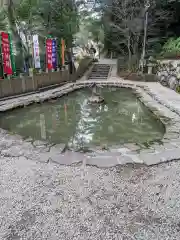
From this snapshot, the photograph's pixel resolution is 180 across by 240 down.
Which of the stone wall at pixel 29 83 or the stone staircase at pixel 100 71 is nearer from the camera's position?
the stone wall at pixel 29 83

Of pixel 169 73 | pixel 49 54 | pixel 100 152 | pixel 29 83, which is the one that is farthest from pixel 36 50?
pixel 100 152

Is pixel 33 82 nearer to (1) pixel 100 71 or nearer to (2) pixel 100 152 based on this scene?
(1) pixel 100 71

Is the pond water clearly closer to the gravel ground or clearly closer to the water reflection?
the water reflection

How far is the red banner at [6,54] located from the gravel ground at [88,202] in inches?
233

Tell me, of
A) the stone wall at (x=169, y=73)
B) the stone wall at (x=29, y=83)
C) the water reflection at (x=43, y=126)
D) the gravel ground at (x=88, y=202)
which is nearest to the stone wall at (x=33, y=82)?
the stone wall at (x=29, y=83)

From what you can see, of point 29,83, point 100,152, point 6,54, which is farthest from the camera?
point 29,83

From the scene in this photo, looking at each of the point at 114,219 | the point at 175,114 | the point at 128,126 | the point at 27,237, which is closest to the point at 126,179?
the point at 114,219

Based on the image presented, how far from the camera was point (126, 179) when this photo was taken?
289 cm

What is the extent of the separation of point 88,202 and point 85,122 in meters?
3.48

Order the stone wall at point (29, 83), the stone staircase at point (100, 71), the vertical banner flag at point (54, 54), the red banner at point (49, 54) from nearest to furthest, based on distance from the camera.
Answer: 1. the stone wall at point (29, 83)
2. the red banner at point (49, 54)
3. the vertical banner flag at point (54, 54)
4. the stone staircase at point (100, 71)

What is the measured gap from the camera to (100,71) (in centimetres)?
1398

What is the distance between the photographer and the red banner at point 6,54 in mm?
7775

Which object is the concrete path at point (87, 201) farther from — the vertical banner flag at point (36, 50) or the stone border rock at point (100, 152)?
the vertical banner flag at point (36, 50)

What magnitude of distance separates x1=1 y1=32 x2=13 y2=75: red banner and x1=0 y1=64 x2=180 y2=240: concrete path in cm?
593
